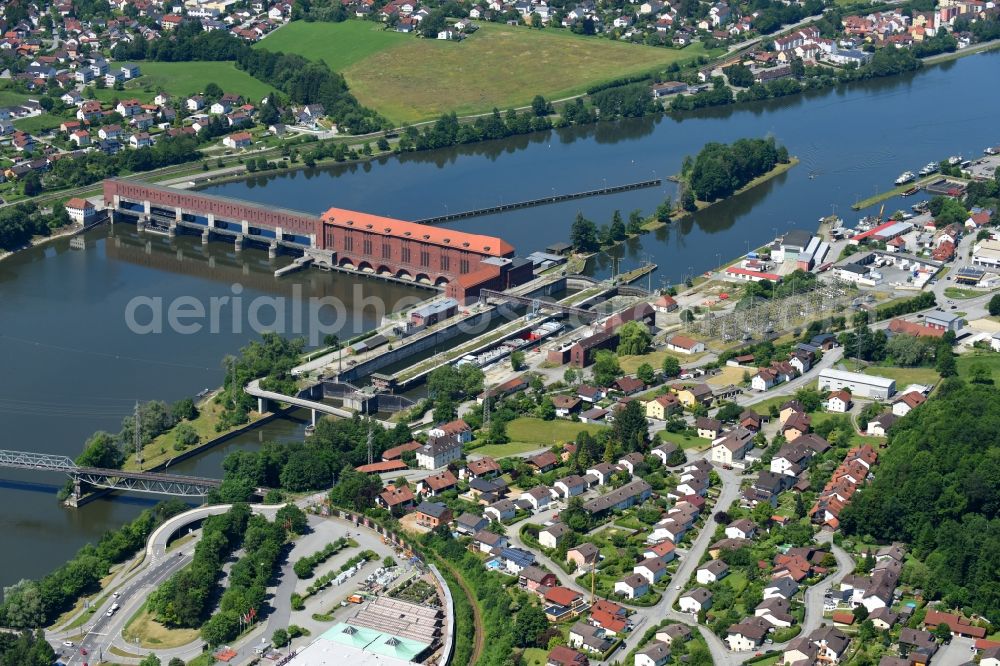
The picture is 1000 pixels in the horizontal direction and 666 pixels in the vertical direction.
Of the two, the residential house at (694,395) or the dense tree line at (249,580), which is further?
the residential house at (694,395)

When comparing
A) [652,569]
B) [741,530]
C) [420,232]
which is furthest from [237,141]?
[652,569]

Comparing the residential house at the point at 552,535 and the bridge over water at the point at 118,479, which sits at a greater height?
the residential house at the point at 552,535

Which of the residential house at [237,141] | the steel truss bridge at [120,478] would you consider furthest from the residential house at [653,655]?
the residential house at [237,141]

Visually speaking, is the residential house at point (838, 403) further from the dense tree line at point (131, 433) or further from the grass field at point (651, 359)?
the dense tree line at point (131, 433)

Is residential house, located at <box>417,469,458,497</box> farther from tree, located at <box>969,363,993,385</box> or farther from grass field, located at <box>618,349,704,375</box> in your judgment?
tree, located at <box>969,363,993,385</box>

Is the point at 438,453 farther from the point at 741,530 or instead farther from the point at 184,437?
the point at 741,530

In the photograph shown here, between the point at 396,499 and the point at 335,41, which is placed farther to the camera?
the point at 335,41
